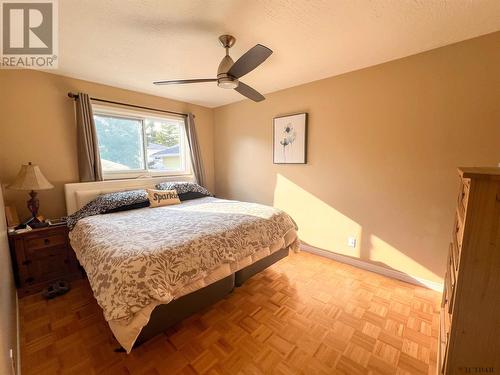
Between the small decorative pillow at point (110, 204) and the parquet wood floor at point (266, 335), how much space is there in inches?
30.1

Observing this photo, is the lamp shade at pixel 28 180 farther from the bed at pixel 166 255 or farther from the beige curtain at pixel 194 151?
the beige curtain at pixel 194 151

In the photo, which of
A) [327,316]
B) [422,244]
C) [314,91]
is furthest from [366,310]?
[314,91]

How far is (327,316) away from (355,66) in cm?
256

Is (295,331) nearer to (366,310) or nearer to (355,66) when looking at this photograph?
(366,310)

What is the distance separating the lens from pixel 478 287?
0.93 meters

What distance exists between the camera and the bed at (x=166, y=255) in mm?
1299

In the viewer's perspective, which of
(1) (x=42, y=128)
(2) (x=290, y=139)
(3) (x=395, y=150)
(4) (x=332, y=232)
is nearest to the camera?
(3) (x=395, y=150)

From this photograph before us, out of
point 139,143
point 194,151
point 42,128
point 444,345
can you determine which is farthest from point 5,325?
point 194,151

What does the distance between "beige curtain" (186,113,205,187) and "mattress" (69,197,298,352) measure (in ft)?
4.56

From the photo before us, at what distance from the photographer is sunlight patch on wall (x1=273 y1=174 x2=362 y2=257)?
2.71 m

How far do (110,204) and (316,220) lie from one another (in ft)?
8.61

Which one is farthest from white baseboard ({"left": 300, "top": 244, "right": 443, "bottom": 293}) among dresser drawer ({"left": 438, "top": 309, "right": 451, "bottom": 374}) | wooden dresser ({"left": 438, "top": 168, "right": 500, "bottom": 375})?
wooden dresser ({"left": 438, "top": 168, "right": 500, "bottom": 375})

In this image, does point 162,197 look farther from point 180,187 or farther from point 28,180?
point 28,180

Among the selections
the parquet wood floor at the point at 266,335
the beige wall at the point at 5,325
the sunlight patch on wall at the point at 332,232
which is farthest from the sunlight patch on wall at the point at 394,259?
the beige wall at the point at 5,325
